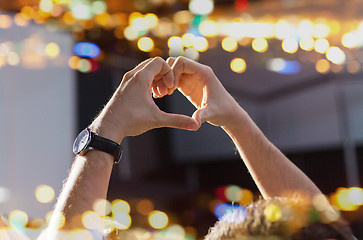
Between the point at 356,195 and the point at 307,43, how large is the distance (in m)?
1.31

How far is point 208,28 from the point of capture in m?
3.85

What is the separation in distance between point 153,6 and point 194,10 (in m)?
0.35

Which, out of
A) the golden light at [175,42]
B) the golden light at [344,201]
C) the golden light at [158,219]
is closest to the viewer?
the golden light at [344,201]

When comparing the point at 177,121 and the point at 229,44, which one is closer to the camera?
Result: the point at 177,121

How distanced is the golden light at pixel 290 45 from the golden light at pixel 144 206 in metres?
1.80

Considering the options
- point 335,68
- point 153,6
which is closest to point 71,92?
point 153,6

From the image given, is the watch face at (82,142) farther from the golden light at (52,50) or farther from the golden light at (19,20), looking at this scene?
the golden light at (52,50)

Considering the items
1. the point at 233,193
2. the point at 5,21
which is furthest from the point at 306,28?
the point at 5,21

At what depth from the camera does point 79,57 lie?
3.55 metres

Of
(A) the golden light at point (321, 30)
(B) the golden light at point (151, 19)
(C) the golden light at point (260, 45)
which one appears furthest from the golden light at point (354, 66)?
(B) the golden light at point (151, 19)

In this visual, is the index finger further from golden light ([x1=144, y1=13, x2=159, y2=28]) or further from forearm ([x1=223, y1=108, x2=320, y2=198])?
golden light ([x1=144, y1=13, x2=159, y2=28])

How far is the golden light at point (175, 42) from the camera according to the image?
382cm

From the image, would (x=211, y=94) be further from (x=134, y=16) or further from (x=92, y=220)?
(x=134, y=16)

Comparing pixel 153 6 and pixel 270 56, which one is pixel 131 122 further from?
pixel 270 56
